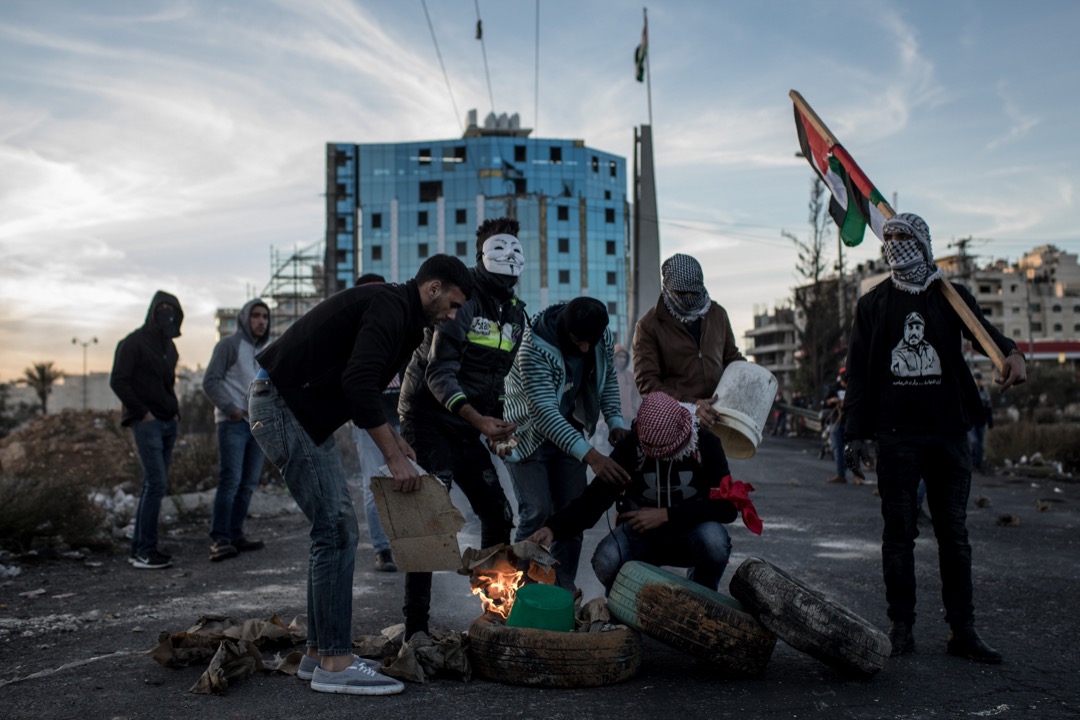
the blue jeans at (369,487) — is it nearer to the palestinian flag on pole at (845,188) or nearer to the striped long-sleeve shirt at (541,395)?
the striped long-sleeve shirt at (541,395)

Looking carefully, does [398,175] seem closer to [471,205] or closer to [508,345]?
[471,205]

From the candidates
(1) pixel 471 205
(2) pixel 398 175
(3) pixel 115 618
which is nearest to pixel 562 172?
(1) pixel 471 205

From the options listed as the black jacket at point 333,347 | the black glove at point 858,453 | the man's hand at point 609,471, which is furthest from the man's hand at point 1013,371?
the black jacket at point 333,347

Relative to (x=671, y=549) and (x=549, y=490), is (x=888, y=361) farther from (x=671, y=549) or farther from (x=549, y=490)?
(x=549, y=490)

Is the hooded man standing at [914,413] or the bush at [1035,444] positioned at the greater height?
the hooded man standing at [914,413]

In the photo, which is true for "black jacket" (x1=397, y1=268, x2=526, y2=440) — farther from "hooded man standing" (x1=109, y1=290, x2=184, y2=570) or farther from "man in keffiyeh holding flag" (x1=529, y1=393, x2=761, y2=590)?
"hooded man standing" (x1=109, y1=290, x2=184, y2=570)

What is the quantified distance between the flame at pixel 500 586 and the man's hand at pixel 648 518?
63cm

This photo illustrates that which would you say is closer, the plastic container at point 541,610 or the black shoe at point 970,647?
the plastic container at point 541,610

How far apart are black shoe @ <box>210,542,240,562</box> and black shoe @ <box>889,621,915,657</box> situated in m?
5.59

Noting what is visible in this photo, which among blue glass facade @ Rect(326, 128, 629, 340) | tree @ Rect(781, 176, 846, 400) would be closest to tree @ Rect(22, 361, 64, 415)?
blue glass facade @ Rect(326, 128, 629, 340)

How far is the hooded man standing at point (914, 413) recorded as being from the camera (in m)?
4.82

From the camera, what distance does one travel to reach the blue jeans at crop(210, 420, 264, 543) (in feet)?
27.3

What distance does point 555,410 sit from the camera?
16.5 ft

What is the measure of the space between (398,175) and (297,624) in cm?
8491
